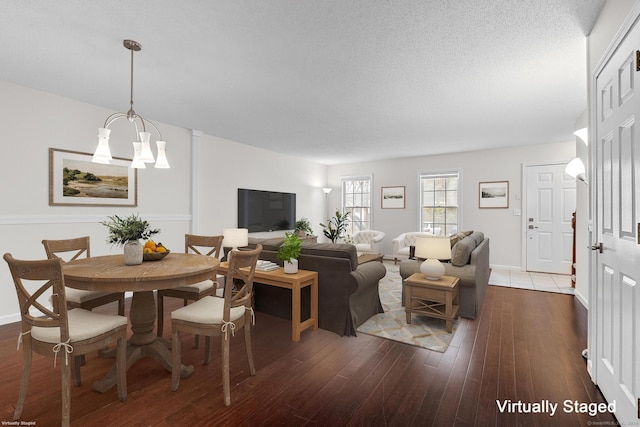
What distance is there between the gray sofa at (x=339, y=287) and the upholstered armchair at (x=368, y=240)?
355 centimetres

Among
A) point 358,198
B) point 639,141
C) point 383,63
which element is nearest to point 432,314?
point 639,141

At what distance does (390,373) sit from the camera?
221cm

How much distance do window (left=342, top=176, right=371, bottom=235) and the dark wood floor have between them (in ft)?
16.7

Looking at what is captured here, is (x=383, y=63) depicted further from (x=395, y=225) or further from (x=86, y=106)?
(x=395, y=225)

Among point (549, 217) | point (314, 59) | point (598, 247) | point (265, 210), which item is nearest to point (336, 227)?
point (265, 210)

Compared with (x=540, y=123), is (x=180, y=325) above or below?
below

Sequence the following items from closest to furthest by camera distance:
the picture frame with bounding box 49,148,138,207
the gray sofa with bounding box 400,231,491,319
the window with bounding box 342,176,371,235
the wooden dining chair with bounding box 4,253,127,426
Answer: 1. the wooden dining chair with bounding box 4,253,127,426
2. the gray sofa with bounding box 400,231,491,319
3. the picture frame with bounding box 49,148,138,207
4. the window with bounding box 342,176,371,235

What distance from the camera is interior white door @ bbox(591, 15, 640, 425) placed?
4.79 feet

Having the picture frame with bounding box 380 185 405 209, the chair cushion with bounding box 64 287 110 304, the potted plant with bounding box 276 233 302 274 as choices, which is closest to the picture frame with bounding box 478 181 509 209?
the picture frame with bounding box 380 185 405 209

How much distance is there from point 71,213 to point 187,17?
2929mm

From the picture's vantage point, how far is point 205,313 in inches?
80.1

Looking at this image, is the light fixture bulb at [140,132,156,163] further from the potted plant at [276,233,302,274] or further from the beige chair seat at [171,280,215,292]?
the potted plant at [276,233,302,274]

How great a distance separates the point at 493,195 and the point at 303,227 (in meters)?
4.17

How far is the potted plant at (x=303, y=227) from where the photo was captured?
700 centimetres
